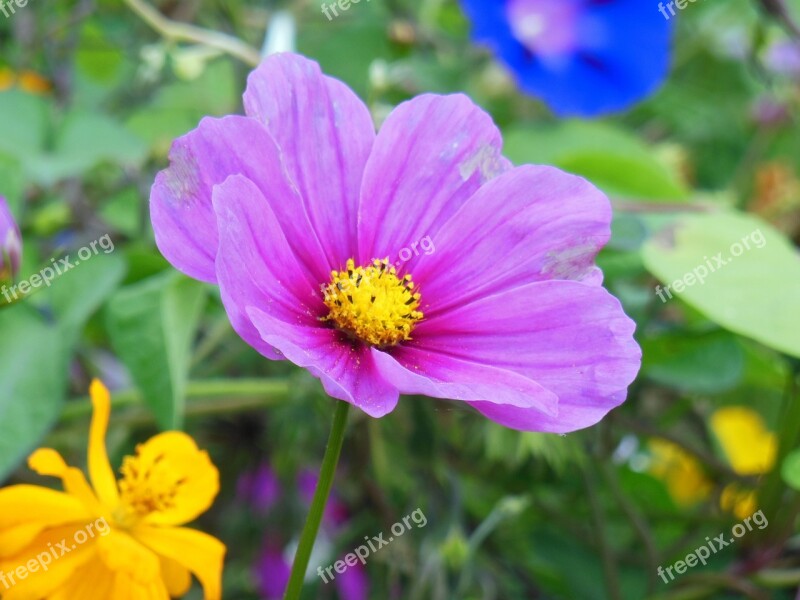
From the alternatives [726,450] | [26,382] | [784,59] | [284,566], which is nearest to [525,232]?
[26,382]

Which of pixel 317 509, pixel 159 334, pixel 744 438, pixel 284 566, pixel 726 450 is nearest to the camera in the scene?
pixel 317 509

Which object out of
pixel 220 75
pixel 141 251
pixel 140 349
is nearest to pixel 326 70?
pixel 220 75

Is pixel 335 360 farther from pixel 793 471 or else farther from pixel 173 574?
pixel 793 471

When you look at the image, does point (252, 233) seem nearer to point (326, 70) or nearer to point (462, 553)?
point (462, 553)

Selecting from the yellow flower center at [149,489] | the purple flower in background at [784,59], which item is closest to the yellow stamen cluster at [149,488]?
the yellow flower center at [149,489]

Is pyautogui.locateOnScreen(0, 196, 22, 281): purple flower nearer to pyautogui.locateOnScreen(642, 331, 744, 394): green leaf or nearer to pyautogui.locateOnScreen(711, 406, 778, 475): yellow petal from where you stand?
pyautogui.locateOnScreen(642, 331, 744, 394): green leaf

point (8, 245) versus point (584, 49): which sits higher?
point (8, 245)

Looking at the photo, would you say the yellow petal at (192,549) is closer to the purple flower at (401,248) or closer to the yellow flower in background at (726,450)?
the purple flower at (401,248)
